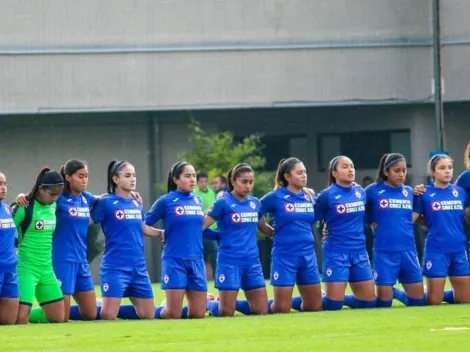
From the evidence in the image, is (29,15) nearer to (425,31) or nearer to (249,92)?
(249,92)

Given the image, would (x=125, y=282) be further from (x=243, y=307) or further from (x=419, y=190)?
(x=419, y=190)

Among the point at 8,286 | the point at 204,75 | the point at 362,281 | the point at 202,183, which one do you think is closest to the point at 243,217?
the point at 362,281

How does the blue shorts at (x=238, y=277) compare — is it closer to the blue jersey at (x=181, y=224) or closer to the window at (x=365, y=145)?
the blue jersey at (x=181, y=224)

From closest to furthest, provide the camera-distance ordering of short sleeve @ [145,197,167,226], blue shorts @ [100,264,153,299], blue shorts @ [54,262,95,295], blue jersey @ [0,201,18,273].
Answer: blue jersey @ [0,201,18,273] → blue shorts @ [54,262,95,295] → blue shorts @ [100,264,153,299] → short sleeve @ [145,197,167,226]

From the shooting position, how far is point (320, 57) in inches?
1335

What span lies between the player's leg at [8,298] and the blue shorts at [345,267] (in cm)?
397

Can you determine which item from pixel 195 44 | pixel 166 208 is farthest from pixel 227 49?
pixel 166 208

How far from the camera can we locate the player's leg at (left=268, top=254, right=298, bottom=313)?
63.8 ft

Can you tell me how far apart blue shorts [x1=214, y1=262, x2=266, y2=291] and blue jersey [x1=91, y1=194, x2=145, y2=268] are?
3.26ft

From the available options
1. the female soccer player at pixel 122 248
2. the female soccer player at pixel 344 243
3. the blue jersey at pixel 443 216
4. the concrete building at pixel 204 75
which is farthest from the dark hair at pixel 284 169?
the concrete building at pixel 204 75

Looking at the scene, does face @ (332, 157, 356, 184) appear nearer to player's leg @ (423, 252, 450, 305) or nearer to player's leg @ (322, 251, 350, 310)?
player's leg @ (322, 251, 350, 310)

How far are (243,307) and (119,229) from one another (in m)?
1.89

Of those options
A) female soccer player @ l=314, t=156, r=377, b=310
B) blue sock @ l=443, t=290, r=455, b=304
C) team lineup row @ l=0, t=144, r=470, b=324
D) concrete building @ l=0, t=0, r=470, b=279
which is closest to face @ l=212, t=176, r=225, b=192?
concrete building @ l=0, t=0, r=470, b=279

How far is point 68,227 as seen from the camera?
18.6 meters
